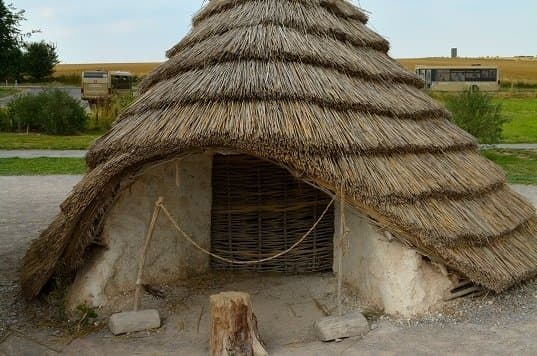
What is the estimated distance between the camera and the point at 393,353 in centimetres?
597

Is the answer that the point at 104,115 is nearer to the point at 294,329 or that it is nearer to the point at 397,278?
the point at 294,329

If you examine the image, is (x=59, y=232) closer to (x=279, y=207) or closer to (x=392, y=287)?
(x=279, y=207)

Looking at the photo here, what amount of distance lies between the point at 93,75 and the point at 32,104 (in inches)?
377

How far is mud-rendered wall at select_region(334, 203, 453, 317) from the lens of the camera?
674cm

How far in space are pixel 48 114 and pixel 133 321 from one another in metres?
22.8

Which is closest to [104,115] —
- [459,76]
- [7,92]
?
[7,92]

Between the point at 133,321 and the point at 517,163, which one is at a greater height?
the point at 517,163

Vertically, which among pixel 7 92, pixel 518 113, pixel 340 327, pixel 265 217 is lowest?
pixel 340 327

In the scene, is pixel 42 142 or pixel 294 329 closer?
pixel 294 329

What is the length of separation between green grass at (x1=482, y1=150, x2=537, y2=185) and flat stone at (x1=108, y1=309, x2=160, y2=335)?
39.6 ft

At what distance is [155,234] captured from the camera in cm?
776

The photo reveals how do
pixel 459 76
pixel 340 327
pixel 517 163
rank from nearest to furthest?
pixel 340 327 < pixel 517 163 < pixel 459 76

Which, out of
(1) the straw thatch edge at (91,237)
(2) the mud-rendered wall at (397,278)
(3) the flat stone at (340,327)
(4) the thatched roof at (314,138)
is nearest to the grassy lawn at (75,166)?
(4) the thatched roof at (314,138)

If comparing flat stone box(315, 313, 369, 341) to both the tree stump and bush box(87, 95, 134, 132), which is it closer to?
the tree stump
